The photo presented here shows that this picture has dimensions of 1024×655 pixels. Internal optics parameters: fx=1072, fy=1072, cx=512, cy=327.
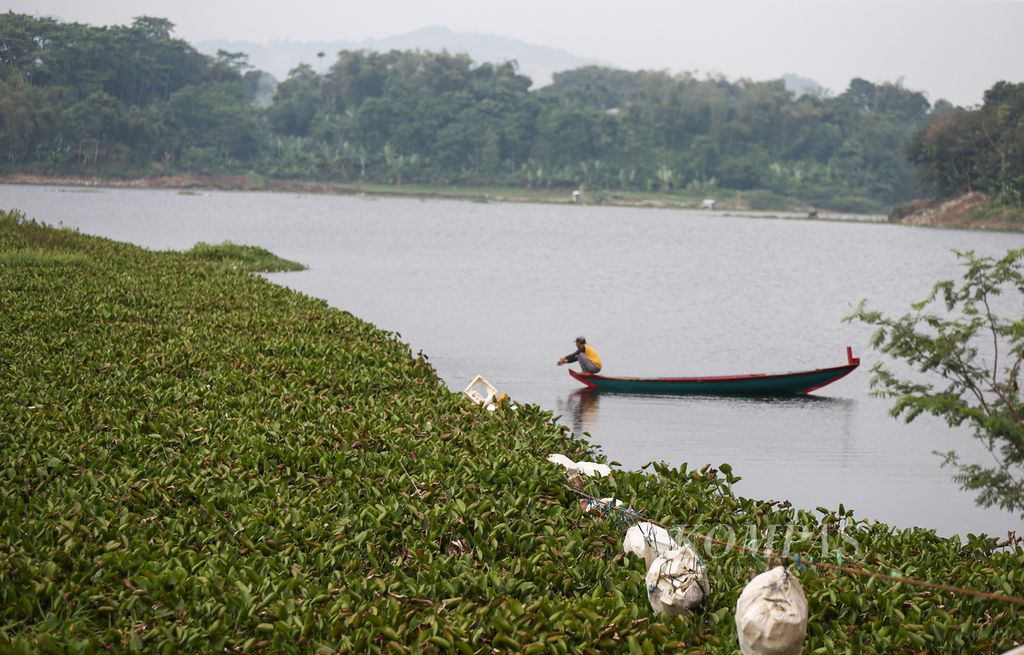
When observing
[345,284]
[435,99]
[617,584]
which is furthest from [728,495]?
[435,99]

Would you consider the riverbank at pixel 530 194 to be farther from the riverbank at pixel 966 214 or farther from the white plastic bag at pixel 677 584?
the white plastic bag at pixel 677 584

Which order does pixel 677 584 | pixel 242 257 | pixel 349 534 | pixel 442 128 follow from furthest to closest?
pixel 442 128 < pixel 242 257 < pixel 349 534 < pixel 677 584

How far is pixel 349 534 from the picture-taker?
23.3ft

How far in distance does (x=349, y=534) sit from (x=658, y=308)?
2782cm

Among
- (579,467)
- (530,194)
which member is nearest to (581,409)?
(579,467)

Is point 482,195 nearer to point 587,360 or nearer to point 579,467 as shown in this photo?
point 587,360

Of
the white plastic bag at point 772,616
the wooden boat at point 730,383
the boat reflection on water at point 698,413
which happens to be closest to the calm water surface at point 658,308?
the boat reflection on water at point 698,413

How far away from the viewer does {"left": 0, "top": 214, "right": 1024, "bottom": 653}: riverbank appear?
577 cm

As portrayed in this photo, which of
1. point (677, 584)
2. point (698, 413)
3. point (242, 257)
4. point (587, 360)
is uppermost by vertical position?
point (677, 584)

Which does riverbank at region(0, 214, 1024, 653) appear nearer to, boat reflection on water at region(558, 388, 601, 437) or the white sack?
the white sack

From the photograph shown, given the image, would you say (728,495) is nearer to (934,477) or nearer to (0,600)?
(0,600)

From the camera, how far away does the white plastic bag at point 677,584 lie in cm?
637

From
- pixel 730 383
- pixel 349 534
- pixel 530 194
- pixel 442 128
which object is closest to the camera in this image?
pixel 349 534

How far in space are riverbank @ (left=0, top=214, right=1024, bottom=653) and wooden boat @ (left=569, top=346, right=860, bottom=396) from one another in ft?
24.3
